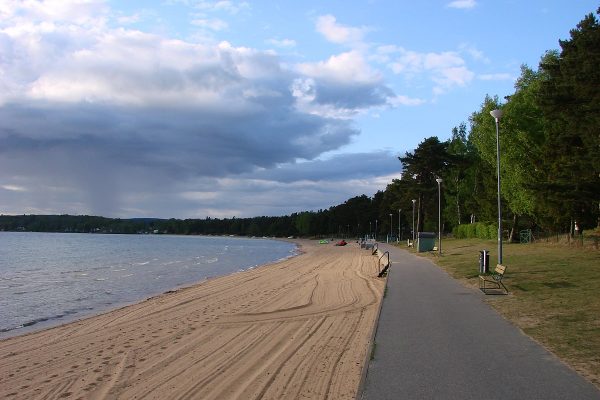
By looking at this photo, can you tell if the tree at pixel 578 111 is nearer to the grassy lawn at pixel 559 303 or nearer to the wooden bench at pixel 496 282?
the grassy lawn at pixel 559 303

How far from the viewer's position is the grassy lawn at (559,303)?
7711mm

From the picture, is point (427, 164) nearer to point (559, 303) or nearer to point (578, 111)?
point (578, 111)

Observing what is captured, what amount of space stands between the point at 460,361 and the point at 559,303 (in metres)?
6.09

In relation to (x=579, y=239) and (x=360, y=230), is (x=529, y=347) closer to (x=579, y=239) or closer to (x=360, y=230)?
(x=579, y=239)

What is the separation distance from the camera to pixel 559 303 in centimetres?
1200

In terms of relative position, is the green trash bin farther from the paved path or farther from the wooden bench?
the paved path

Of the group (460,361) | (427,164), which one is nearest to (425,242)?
(427,164)

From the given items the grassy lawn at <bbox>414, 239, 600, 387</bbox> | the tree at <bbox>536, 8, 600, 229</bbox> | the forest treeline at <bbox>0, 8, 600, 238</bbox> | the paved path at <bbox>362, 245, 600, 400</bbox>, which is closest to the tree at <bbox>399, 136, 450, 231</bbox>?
the forest treeline at <bbox>0, 8, 600, 238</bbox>

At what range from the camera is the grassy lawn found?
771 cm

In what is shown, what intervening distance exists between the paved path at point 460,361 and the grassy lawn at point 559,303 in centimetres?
31

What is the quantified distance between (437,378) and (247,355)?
156 inches

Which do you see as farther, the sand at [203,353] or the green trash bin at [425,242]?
the green trash bin at [425,242]

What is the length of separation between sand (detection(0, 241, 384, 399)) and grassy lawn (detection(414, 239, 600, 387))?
9.50 feet

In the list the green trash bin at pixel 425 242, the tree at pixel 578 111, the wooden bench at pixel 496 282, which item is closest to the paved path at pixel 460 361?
the wooden bench at pixel 496 282
